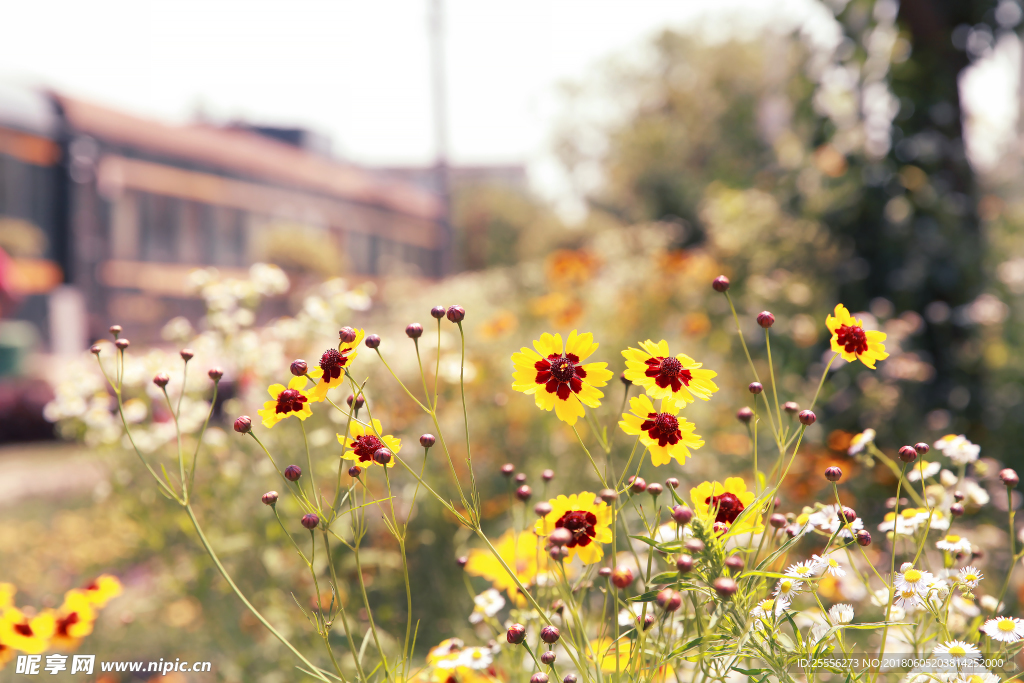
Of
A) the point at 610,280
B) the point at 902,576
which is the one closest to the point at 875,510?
the point at 902,576

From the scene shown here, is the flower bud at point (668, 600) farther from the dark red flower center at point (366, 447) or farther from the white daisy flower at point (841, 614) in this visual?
the dark red flower center at point (366, 447)

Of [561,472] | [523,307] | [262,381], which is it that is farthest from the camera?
[523,307]

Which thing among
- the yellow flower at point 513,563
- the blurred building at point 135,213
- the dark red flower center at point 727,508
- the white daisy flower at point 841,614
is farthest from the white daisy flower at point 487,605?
the blurred building at point 135,213

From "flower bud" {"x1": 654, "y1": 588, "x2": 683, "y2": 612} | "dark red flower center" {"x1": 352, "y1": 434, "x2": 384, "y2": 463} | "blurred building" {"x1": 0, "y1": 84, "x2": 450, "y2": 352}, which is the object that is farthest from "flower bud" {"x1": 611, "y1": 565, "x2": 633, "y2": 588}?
"blurred building" {"x1": 0, "y1": 84, "x2": 450, "y2": 352}

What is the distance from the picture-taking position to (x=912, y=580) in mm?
1054

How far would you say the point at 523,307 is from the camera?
452 cm

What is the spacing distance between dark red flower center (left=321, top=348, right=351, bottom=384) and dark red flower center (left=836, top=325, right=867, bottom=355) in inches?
31.3

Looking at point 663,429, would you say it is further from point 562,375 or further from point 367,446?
point 367,446

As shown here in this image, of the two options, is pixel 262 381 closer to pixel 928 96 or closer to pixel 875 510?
pixel 875 510

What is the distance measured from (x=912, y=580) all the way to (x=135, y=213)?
13.9 meters

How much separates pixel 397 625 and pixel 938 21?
3.45 meters

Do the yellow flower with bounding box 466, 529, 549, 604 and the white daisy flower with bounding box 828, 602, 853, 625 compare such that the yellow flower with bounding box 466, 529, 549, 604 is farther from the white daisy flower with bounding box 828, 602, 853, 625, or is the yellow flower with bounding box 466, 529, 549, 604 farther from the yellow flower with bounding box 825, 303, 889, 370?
the yellow flower with bounding box 825, 303, 889, 370

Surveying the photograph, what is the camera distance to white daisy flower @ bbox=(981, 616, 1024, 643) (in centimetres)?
97

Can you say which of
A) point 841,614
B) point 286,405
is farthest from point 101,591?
point 841,614
